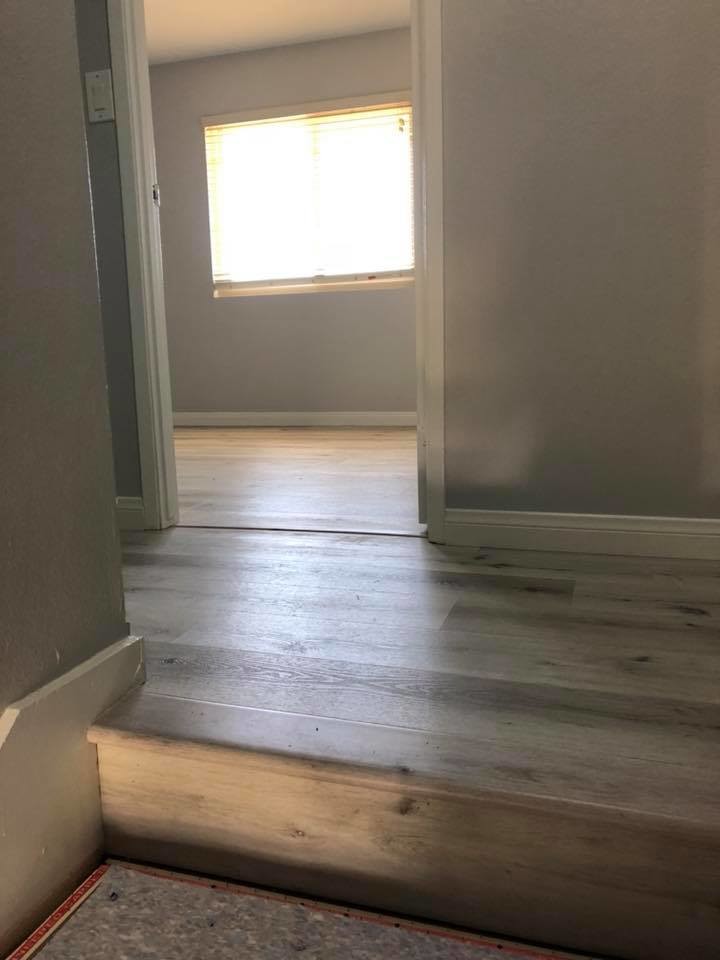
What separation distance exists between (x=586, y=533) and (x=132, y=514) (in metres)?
1.30

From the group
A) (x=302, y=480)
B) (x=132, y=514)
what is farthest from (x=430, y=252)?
(x=302, y=480)

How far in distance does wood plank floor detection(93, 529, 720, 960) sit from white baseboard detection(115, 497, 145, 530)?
0.86 m

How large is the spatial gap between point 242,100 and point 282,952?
204 inches

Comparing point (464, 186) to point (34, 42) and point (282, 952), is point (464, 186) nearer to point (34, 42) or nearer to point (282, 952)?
point (34, 42)

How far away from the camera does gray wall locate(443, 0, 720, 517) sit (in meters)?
1.72

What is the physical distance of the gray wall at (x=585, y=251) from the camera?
172cm

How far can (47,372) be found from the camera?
100 cm

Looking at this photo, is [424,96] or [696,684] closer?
[696,684]

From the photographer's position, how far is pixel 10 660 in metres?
0.94

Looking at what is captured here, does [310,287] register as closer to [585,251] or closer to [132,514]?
[132,514]

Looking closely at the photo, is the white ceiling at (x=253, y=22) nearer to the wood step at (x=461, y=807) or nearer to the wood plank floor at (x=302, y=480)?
the wood plank floor at (x=302, y=480)

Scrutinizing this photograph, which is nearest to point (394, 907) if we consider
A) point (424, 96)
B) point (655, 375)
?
point (655, 375)

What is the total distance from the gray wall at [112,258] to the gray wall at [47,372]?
1.20m

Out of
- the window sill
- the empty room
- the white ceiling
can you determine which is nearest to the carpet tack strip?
the empty room
